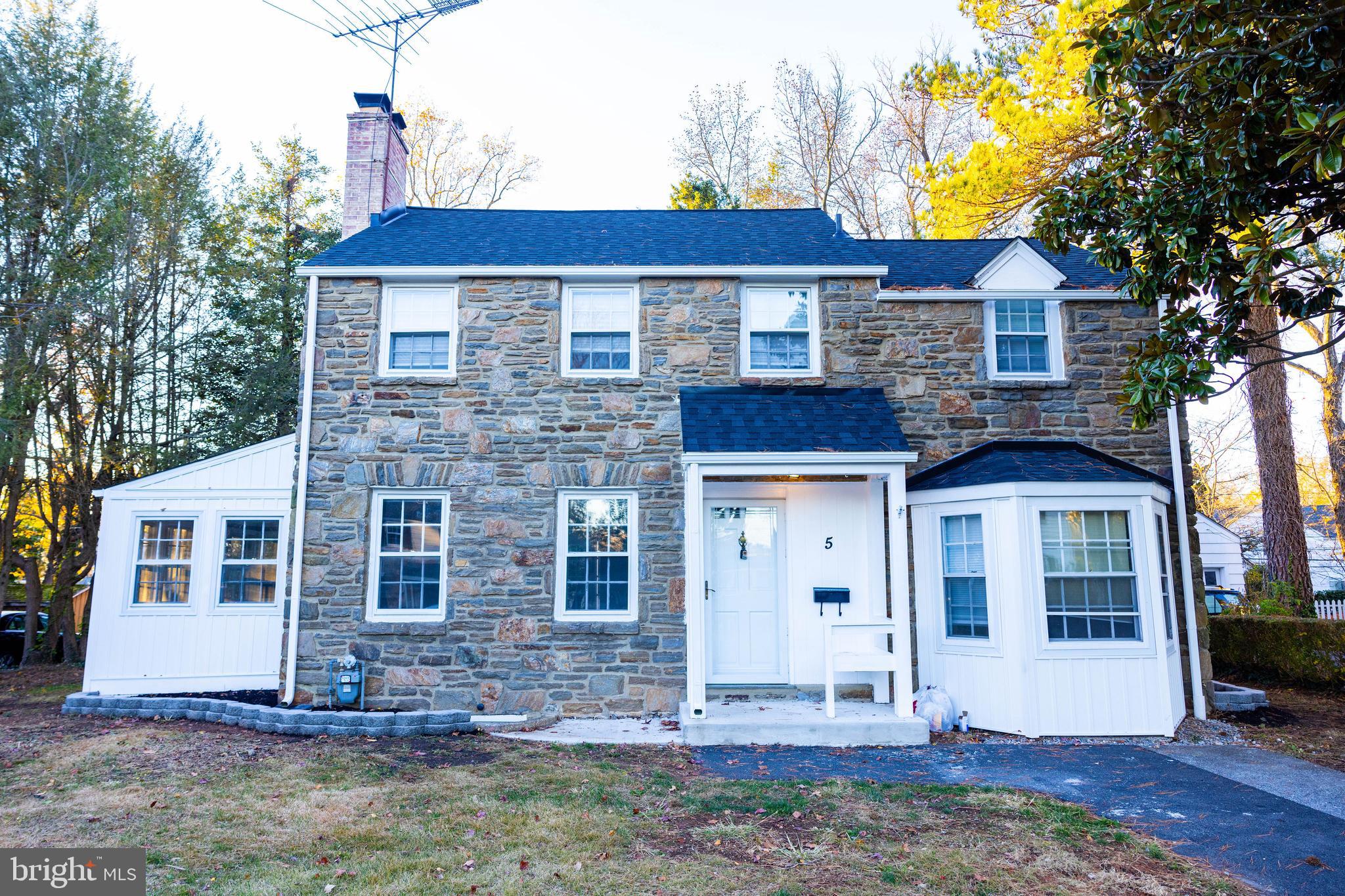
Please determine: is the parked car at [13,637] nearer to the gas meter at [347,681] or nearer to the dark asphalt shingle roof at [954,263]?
the gas meter at [347,681]

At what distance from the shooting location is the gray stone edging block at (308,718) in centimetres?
837

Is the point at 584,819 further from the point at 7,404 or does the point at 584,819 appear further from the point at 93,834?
the point at 7,404

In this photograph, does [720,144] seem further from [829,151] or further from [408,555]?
[408,555]

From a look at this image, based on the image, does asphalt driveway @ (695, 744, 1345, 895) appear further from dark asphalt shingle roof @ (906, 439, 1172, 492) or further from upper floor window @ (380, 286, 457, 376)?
upper floor window @ (380, 286, 457, 376)

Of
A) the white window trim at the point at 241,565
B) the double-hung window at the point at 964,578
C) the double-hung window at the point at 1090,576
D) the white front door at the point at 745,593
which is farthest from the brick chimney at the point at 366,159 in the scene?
the double-hung window at the point at 1090,576

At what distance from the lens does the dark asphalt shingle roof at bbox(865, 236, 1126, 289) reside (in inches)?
413

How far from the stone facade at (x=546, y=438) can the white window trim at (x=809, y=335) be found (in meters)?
0.09

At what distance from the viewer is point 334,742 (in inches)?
316

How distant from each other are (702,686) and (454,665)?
310cm

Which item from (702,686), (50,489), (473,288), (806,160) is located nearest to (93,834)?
(702,686)

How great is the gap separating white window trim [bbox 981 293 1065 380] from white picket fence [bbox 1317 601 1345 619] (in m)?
11.6

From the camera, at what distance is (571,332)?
10234mm

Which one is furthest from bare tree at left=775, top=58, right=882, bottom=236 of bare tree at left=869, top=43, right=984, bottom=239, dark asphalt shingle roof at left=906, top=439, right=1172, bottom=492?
dark asphalt shingle roof at left=906, top=439, right=1172, bottom=492

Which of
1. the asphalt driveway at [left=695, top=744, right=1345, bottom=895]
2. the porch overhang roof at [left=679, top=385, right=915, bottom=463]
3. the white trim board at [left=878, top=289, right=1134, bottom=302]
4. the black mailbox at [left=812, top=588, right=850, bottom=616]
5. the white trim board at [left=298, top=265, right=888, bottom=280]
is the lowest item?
the asphalt driveway at [left=695, top=744, right=1345, bottom=895]
